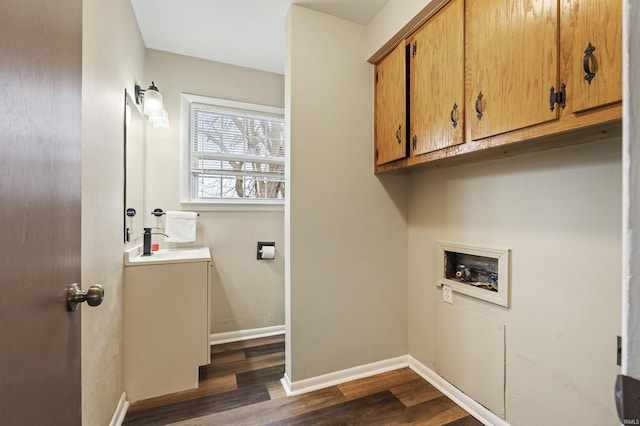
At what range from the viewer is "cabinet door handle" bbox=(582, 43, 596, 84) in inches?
36.3

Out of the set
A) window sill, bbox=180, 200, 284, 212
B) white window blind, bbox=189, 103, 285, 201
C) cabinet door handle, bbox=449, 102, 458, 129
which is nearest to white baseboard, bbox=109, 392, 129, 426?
window sill, bbox=180, 200, 284, 212

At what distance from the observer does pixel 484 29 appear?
128 cm

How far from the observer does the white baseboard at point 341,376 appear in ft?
6.00

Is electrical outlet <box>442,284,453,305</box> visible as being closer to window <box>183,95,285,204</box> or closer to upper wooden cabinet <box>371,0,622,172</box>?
upper wooden cabinet <box>371,0,622,172</box>

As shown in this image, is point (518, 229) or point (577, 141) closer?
point (577, 141)

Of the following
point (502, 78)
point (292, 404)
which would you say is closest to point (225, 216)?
point (292, 404)

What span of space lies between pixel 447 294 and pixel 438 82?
Result: 136 centimetres

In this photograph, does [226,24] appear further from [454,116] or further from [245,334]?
[245,334]

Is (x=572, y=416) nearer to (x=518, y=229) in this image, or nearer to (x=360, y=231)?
(x=518, y=229)

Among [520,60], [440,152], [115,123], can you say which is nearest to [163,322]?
[115,123]

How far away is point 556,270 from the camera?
1.28 meters

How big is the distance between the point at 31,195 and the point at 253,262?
223cm

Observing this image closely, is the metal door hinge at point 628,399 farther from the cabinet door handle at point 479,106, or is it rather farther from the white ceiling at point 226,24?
the white ceiling at point 226,24

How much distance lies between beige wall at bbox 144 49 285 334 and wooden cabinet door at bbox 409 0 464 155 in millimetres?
1550
